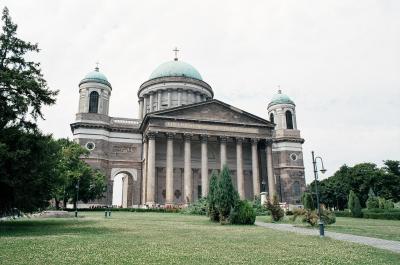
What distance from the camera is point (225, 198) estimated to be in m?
21.2

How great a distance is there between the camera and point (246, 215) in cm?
2083

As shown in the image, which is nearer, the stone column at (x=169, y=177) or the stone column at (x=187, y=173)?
the stone column at (x=169, y=177)

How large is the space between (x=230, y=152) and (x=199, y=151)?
182 inches

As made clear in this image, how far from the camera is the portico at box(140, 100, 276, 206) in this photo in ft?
137

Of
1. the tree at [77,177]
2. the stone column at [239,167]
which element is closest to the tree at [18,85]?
the tree at [77,177]

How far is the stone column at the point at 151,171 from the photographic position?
39.8 meters

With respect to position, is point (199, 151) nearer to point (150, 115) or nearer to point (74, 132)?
point (150, 115)

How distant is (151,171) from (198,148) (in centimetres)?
890

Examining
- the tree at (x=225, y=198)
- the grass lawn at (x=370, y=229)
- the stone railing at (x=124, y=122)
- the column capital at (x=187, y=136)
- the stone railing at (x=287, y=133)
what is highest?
the stone railing at (x=124, y=122)

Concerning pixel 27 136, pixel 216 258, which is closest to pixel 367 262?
pixel 216 258

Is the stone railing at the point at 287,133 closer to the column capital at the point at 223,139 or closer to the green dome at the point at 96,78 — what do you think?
the column capital at the point at 223,139

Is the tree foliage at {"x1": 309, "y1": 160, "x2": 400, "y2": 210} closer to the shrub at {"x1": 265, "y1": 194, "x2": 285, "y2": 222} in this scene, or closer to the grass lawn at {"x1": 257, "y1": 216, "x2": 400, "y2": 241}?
the grass lawn at {"x1": 257, "y1": 216, "x2": 400, "y2": 241}

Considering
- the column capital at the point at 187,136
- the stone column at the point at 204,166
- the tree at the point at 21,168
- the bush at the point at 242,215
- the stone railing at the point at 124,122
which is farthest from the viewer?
the stone railing at the point at 124,122

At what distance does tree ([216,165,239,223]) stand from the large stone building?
19.1m
